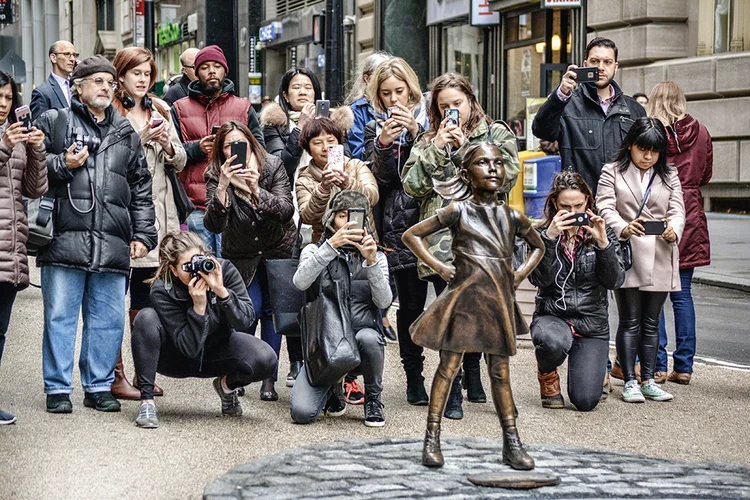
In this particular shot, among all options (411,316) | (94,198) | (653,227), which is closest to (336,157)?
(411,316)

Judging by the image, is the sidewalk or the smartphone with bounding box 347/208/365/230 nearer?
the smartphone with bounding box 347/208/365/230

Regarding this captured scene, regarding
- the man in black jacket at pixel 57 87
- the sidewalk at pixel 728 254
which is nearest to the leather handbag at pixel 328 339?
the man in black jacket at pixel 57 87

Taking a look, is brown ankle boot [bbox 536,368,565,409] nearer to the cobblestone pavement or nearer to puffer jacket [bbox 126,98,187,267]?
the cobblestone pavement

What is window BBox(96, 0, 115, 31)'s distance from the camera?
48688 millimetres

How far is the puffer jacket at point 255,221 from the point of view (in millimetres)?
7438

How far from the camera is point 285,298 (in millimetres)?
7246

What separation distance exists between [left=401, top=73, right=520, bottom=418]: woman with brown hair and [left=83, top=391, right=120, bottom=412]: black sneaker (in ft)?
6.15

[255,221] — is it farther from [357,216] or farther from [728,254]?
[728,254]

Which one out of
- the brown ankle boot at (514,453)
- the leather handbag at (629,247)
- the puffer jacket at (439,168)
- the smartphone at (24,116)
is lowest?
the brown ankle boot at (514,453)

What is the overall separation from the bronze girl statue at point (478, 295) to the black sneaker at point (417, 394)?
1939 millimetres

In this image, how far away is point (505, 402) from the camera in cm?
543

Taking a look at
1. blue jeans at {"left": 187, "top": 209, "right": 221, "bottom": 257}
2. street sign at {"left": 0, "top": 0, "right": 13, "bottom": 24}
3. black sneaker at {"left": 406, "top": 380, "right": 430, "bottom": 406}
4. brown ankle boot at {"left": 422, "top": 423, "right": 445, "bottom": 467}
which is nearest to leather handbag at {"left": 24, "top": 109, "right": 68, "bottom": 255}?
blue jeans at {"left": 187, "top": 209, "right": 221, "bottom": 257}

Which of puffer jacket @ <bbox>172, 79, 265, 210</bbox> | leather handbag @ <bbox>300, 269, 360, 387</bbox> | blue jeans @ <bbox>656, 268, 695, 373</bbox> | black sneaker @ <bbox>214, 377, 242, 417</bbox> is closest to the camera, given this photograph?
leather handbag @ <bbox>300, 269, 360, 387</bbox>

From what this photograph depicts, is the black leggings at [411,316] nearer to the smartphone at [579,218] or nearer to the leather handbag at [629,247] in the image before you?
the smartphone at [579,218]
